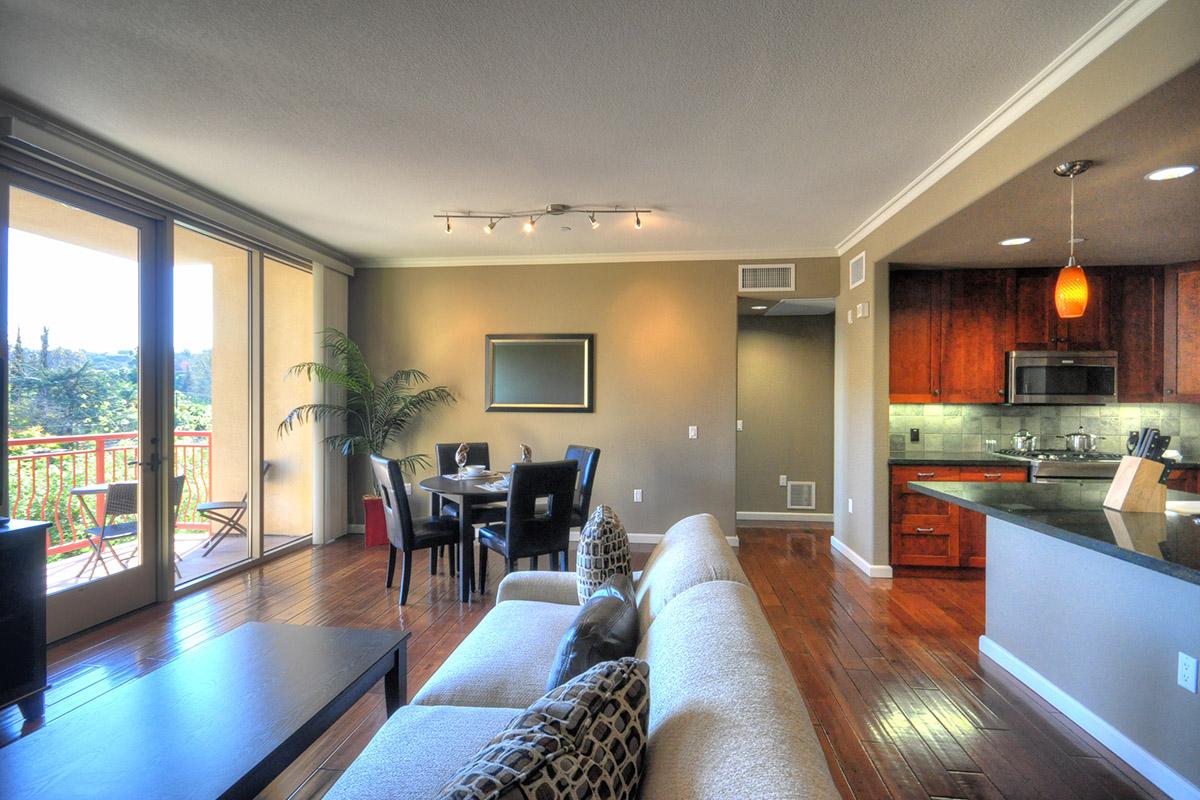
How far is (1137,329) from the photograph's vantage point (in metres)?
4.37

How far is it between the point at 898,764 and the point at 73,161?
14.8 feet

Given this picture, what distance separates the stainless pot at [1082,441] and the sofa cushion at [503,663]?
4.59 m

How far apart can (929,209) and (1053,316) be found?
1.94 metres

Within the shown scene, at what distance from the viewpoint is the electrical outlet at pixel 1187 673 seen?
1.82 meters

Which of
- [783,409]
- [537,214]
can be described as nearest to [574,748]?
[537,214]

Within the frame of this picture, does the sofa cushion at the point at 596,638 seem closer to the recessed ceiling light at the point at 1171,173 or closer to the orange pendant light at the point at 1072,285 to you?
the orange pendant light at the point at 1072,285

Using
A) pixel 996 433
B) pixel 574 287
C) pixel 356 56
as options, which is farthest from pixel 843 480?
pixel 356 56

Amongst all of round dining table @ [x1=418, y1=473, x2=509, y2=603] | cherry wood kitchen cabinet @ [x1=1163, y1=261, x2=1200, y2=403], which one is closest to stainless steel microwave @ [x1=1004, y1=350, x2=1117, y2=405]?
cherry wood kitchen cabinet @ [x1=1163, y1=261, x2=1200, y2=403]

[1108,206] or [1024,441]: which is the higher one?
[1108,206]

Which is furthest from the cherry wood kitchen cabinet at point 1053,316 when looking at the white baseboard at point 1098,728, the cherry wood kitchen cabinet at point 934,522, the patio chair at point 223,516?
the patio chair at point 223,516

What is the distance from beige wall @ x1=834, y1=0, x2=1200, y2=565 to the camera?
70.2 inches

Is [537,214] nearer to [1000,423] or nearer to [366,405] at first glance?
[366,405]

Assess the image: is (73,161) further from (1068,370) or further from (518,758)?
(1068,370)

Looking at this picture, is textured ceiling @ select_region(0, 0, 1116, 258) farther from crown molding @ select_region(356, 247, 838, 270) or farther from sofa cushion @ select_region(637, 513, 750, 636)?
sofa cushion @ select_region(637, 513, 750, 636)
